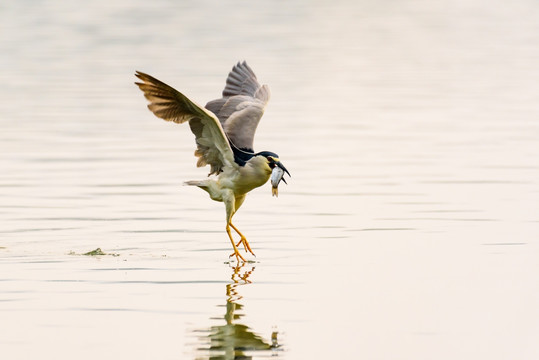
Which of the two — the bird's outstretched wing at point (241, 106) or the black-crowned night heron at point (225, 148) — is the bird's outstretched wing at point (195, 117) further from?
the bird's outstretched wing at point (241, 106)

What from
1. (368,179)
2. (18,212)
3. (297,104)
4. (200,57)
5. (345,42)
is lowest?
(18,212)

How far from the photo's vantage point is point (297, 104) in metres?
24.5

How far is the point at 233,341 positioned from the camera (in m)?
8.43

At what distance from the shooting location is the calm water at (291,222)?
8625 mm

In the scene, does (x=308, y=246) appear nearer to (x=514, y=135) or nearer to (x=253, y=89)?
(x=253, y=89)

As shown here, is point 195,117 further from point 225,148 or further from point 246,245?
point 246,245

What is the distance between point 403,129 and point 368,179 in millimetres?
5166

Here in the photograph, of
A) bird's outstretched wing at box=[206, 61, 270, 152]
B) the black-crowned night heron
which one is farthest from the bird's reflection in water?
bird's outstretched wing at box=[206, 61, 270, 152]

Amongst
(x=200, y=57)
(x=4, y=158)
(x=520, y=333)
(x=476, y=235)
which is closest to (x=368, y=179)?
(x=476, y=235)

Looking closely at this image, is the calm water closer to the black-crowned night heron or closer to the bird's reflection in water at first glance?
the bird's reflection in water

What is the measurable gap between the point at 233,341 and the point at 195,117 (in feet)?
12.4

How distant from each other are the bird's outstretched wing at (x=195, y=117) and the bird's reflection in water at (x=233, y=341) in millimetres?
2662

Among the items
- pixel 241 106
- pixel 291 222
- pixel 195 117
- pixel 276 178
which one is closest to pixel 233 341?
pixel 276 178

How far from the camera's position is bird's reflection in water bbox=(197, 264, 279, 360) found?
8102mm
